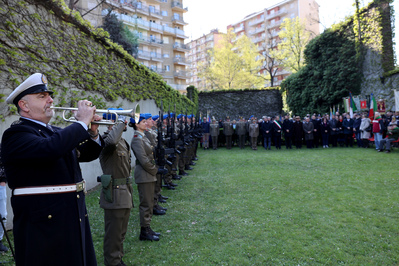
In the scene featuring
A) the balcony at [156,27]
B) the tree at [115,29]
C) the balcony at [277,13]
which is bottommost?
the tree at [115,29]

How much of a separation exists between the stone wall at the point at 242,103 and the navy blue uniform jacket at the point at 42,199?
86.6ft

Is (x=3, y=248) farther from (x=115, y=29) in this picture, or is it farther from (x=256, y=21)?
(x=256, y=21)

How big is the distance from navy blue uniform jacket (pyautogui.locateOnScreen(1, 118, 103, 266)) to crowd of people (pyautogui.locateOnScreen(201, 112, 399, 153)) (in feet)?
46.7

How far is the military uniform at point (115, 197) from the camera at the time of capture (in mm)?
3316

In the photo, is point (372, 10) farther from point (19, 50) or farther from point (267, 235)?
point (19, 50)

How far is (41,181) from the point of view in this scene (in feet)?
6.16

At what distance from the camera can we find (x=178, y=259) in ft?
11.9

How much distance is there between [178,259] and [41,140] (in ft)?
8.61

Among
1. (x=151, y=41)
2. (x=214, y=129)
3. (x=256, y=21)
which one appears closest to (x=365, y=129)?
(x=214, y=129)

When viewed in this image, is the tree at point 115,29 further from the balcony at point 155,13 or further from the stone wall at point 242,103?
the balcony at point 155,13

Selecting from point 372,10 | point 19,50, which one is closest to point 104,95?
point 19,50

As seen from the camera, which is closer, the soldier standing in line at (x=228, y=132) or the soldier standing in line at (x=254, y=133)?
the soldier standing in line at (x=254, y=133)

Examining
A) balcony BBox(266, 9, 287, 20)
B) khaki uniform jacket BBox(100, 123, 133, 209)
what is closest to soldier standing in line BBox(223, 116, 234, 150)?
khaki uniform jacket BBox(100, 123, 133, 209)

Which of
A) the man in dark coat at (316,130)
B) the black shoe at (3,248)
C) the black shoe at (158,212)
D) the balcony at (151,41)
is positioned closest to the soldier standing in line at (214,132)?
the man in dark coat at (316,130)
